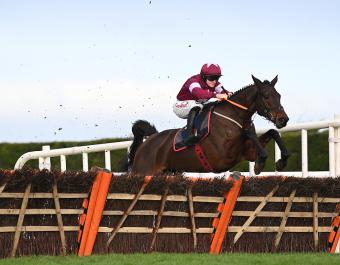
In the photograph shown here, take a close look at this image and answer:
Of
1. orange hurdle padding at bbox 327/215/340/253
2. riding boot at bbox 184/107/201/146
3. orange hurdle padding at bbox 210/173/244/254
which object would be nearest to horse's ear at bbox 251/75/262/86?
riding boot at bbox 184/107/201/146

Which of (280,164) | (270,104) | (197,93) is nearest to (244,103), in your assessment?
(270,104)

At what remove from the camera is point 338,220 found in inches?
253

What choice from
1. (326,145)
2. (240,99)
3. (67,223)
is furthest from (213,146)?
(326,145)

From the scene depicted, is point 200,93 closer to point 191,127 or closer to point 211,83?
point 211,83

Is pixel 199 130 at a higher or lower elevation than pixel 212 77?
lower

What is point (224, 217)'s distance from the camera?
233 inches

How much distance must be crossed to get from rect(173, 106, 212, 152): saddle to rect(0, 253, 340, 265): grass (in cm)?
311

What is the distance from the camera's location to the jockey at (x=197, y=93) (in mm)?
8328

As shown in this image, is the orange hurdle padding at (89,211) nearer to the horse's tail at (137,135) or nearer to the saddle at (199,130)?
the saddle at (199,130)

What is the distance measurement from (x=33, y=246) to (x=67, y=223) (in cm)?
29

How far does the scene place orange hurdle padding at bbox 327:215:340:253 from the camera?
634cm

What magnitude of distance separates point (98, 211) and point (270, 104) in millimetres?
2998

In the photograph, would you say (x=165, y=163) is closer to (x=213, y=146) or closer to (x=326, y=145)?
(x=213, y=146)

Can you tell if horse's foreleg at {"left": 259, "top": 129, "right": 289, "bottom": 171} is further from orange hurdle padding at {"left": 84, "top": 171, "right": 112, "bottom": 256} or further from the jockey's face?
orange hurdle padding at {"left": 84, "top": 171, "right": 112, "bottom": 256}
